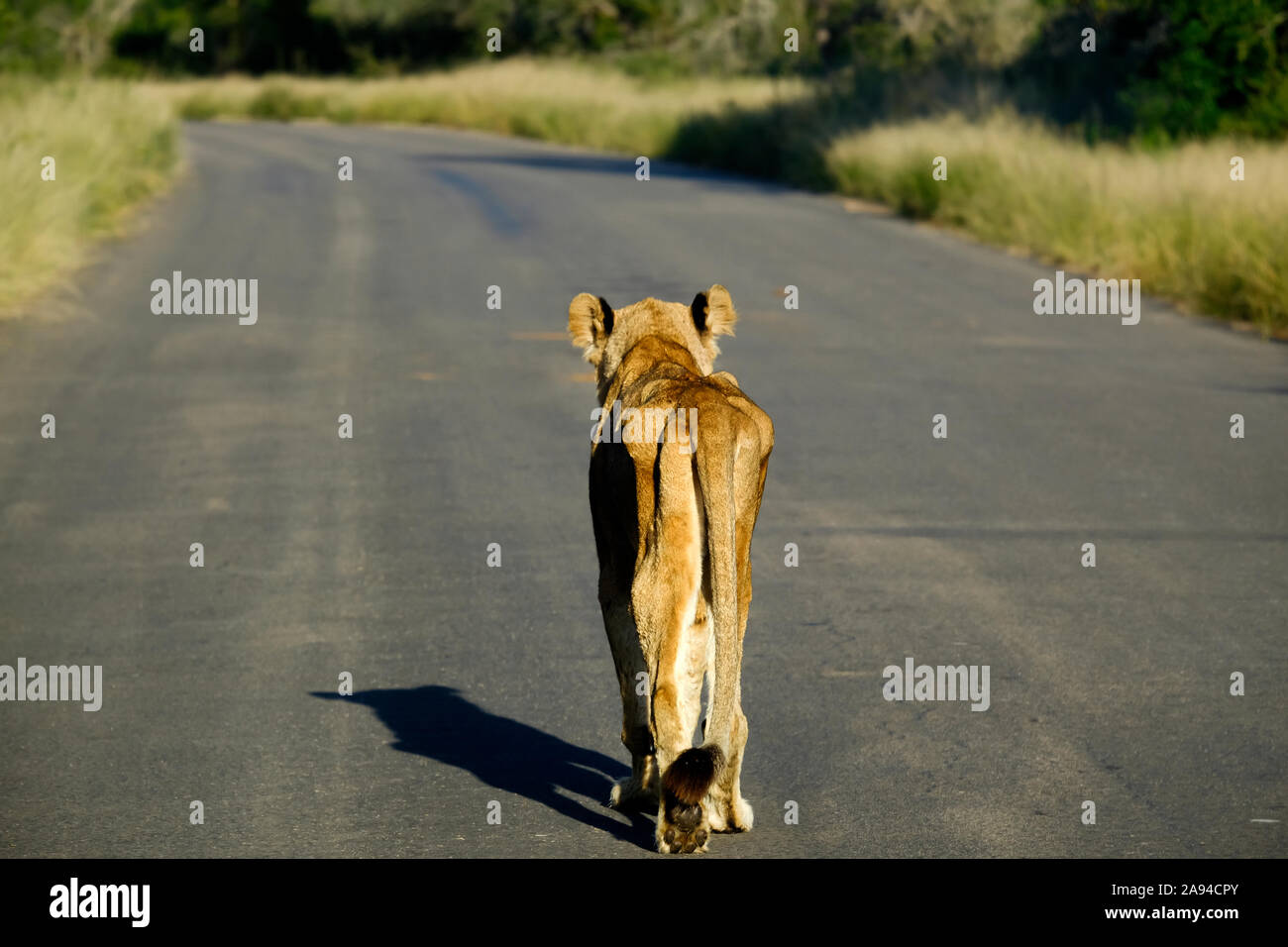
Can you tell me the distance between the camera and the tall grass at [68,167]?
54.9ft

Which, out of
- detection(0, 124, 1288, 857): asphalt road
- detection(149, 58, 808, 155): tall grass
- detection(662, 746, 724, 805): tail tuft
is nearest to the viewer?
detection(662, 746, 724, 805): tail tuft

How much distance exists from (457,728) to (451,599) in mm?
1589

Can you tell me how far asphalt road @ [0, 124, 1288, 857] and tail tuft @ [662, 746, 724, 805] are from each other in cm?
56

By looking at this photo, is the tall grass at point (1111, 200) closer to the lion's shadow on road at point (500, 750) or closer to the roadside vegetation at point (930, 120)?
the roadside vegetation at point (930, 120)

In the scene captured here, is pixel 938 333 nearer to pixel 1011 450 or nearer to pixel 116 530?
pixel 1011 450

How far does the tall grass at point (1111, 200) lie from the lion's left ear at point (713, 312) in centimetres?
1083

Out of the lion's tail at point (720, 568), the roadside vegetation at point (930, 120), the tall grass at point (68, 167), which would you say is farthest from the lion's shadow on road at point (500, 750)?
the roadside vegetation at point (930, 120)

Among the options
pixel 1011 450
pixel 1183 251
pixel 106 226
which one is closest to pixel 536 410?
pixel 1011 450

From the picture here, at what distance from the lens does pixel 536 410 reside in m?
11.6

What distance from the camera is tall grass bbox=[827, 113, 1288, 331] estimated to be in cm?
1605

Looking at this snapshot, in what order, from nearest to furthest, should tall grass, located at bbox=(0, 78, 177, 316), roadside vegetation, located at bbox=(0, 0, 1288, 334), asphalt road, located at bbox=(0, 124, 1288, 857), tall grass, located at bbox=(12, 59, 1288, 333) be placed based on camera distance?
asphalt road, located at bbox=(0, 124, 1288, 857) < tall grass, located at bbox=(12, 59, 1288, 333) < tall grass, located at bbox=(0, 78, 177, 316) < roadside vegetation, located at bbox=(0, 0, 1288, 334)

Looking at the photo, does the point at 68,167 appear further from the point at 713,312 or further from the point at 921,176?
the point at 713,312

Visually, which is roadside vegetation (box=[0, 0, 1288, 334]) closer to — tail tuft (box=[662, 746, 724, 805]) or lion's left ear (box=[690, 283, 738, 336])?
lion's left ear (box=[690, 283, 738, 336])

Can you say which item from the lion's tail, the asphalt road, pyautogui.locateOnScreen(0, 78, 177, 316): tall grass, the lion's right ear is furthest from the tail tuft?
pyautogui.locateOnScreen(0, 78, 177, 316): tall grass
